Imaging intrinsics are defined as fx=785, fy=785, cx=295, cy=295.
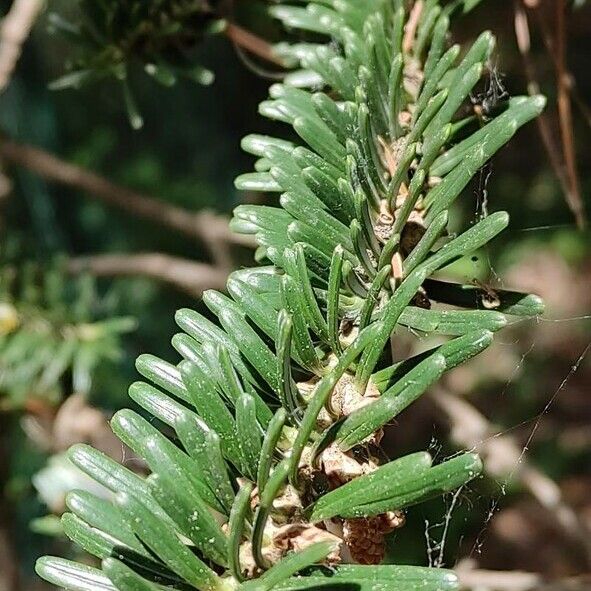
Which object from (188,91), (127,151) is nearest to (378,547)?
(127,151)

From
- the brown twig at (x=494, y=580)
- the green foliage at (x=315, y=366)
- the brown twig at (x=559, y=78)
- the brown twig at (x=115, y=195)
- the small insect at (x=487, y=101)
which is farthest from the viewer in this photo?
the brown twig at (x=115, y=195)

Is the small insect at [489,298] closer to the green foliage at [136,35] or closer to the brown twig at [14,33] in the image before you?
the green foliage at [136,35]

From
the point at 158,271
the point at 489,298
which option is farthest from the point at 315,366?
the point at 158,271

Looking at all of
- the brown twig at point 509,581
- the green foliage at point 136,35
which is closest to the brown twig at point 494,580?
the brown twig at point 509,581

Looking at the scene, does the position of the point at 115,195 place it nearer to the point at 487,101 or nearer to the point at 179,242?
the point at 179,242

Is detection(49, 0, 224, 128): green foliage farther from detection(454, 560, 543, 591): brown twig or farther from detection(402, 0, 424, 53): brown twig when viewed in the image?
detection(454, 560, 543, 591): brown twig

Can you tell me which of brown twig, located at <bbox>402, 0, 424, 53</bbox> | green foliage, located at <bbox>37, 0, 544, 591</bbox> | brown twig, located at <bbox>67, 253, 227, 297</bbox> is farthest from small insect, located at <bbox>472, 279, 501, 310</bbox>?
brown twig, located at <bbox>67, 253, 227, 297</bbox>
